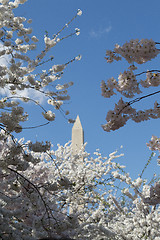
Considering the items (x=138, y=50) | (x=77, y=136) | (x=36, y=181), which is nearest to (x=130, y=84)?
(x=138, y=50)

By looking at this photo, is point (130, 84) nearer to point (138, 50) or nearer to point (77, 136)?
point (138, 50)

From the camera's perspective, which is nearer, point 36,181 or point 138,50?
point 138,50

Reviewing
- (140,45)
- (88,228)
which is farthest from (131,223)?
(140,45)

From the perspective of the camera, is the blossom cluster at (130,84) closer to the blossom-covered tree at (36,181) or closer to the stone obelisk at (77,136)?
the blossom-covered tree at (36,181)

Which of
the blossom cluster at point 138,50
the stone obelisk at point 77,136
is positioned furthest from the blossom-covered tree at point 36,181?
the stone obelisk at point 77,136

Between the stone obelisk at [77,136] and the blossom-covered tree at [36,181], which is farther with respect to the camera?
the stone obelisk at [77,136]

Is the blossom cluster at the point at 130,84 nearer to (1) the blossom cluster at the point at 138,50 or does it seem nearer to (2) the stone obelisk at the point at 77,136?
(1) the blossom cluster at the point at 138,50

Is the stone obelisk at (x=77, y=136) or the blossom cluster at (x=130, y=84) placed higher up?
the stone obelisk at (x=77, y=136)

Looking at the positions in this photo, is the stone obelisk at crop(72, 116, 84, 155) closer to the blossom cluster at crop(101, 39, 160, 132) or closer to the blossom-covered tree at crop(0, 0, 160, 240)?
the blossom-covered tree at crop(0, 0, 160, 240)

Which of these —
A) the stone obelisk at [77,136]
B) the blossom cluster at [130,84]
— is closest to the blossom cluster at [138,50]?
the blossom cluster at [130,84]

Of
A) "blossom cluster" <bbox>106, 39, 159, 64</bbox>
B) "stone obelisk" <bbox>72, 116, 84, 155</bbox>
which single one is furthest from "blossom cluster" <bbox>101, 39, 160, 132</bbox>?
"stone obelisk" <bbox>72, 116, 84, 155</bbox>

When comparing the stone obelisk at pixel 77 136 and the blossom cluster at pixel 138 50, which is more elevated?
the stone obelisk at pixel 77 136

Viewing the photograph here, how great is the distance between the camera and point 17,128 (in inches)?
163

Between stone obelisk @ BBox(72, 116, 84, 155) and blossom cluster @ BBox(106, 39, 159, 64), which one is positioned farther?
stone obelisk @ BBox(72, 116, 84, 155)
